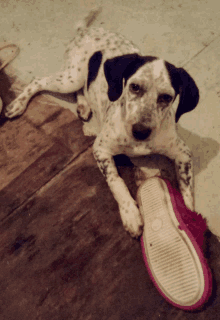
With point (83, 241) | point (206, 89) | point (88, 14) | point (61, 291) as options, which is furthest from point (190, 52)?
point (61, 291)

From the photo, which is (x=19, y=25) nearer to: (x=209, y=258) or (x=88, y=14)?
(x=88, y=14)

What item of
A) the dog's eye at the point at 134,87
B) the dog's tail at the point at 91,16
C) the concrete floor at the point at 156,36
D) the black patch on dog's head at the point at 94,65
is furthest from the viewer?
the dog's tail at the point at 91,16

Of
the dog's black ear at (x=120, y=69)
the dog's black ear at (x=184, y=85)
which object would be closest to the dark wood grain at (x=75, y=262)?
the dog's black ear at (x=120, y=69)

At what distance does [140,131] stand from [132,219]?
588 millimetres

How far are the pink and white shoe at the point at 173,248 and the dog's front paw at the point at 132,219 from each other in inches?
1.7

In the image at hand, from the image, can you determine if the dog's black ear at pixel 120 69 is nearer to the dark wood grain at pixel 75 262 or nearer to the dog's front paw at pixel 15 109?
the dark wood grain at pixel 75 262

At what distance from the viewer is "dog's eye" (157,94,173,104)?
1.57 metres

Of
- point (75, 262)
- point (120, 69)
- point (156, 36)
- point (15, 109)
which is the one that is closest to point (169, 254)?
point (75, 262)

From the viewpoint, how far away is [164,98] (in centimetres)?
158

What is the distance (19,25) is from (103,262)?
2759 mm

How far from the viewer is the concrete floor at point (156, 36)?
232cm

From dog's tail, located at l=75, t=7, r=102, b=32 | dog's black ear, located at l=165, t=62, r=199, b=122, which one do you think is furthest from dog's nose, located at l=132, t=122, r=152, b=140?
dog's tail, located at l=75, t=7, r=102, b=32

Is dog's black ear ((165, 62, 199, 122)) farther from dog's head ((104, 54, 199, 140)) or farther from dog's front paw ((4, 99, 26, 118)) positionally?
dog's front paw ((4, 99, 26, 118))

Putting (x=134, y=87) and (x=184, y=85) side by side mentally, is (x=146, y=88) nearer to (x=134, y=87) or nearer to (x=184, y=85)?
(x=134, y=87)
